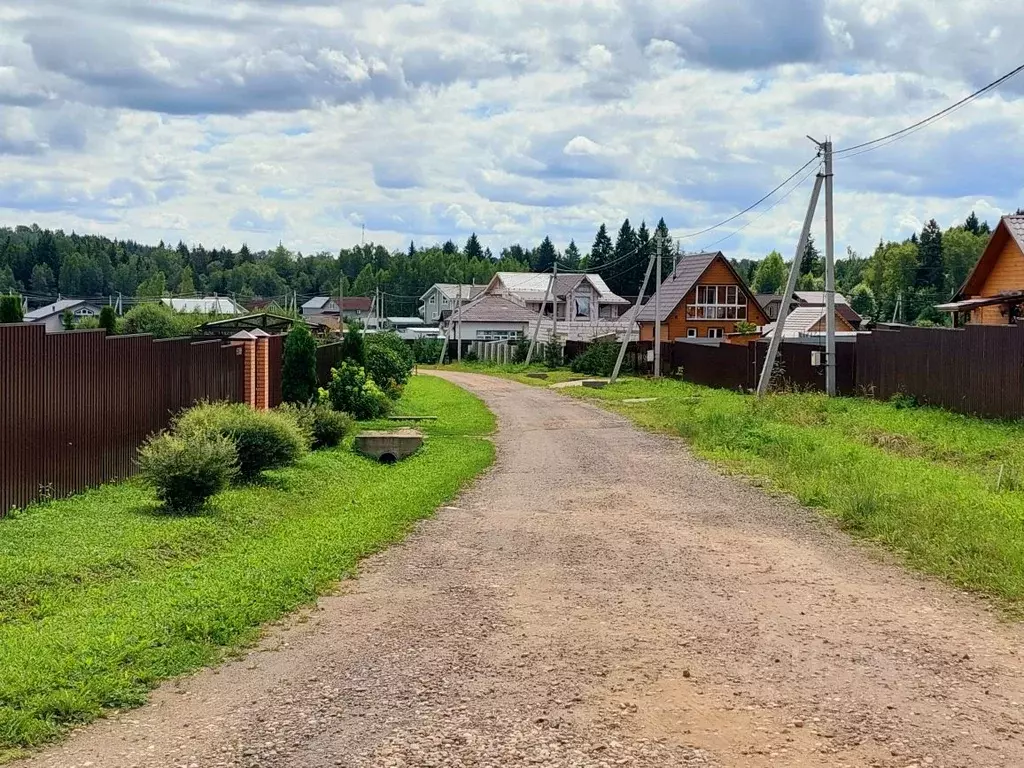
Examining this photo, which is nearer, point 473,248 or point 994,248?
point 994,248

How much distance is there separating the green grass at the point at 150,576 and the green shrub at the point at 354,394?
32.8ft

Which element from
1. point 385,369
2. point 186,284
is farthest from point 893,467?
point 186,284

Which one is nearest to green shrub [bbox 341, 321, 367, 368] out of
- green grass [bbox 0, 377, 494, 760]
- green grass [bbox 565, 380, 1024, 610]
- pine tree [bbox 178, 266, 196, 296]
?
green grass [bbox 565, 380, 1024, 610]

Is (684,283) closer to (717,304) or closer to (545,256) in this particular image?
A: (717,304)

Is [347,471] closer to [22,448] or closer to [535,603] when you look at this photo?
[22,448]

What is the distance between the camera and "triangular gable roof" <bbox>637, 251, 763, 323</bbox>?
5597cm

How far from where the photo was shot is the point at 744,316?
5834 cm

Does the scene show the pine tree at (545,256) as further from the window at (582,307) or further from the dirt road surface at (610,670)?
the dirt road surface at (610,670)

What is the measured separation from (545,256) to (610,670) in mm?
139524

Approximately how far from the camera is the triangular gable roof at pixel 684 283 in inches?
2203

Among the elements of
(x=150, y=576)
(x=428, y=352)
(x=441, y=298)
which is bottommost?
(x=428, y=352)

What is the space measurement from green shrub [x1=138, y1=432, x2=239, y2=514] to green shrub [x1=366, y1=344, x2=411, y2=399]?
16787mm

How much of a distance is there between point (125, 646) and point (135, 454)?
772cm

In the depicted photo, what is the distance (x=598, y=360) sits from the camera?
48.1 metres
